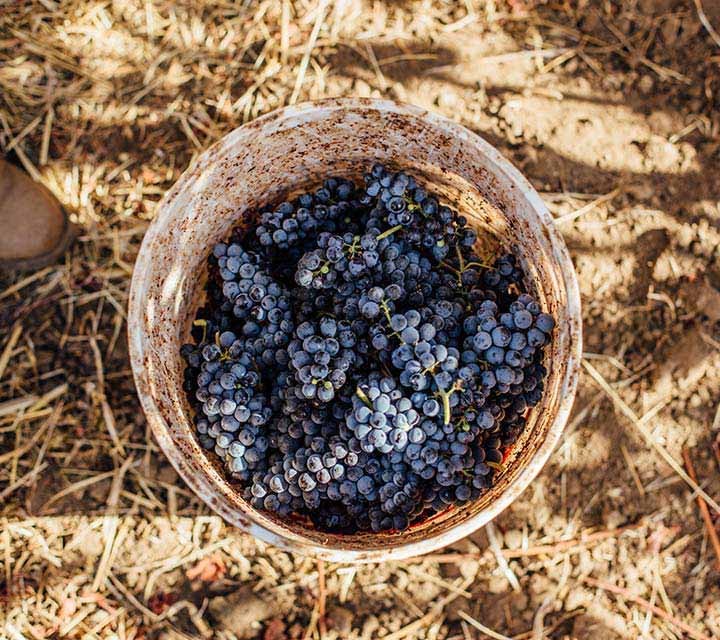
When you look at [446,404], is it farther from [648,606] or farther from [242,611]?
[648,606]

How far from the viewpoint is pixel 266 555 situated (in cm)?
232

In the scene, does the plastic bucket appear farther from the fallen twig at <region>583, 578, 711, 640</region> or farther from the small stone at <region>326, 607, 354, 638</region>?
the fallen twig at <region>583, 578, 711, 640</region>

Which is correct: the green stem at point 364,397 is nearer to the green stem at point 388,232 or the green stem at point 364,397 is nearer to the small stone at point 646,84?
the green stem at point 388,232

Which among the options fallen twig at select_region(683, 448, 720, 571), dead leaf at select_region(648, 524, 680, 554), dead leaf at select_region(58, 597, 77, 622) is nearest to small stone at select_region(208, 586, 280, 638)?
dead leaf at select_region(58, 597, 77, 622)

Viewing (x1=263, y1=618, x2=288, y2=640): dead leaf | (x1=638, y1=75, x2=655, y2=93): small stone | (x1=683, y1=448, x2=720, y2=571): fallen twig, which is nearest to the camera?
(x1=263, y1=618, x2=288, y2=640): dead leaf

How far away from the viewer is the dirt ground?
232 cm

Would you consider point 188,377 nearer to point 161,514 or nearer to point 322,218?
point 322,218

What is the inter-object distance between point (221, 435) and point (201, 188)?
594 millimetres

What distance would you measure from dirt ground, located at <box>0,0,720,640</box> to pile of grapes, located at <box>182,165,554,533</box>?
77 centimetres

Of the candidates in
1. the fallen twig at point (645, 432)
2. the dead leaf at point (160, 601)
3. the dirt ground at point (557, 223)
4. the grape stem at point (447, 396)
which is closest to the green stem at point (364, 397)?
the grape stem at point (447, 396)

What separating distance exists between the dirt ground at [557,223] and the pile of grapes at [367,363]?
2.53 feet

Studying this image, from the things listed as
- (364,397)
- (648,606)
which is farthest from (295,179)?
(648,606)

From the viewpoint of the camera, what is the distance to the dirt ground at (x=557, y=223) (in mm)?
2320

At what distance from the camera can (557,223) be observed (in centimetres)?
243
